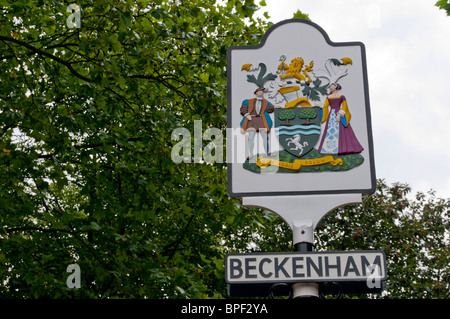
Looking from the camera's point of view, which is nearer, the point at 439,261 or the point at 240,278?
the point at 240,278

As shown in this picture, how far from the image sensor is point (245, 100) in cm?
430

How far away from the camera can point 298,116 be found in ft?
13.8

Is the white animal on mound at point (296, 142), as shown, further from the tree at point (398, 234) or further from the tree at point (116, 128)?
the tree at point (398, 234)

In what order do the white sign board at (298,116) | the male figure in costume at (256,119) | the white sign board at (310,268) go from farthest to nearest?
the male figure in costume at (256,119) < the white sign board at (298,116) < the white sign board at (310,268)

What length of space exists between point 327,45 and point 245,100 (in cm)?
76

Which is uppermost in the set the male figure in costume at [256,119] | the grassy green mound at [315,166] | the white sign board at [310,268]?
the male figure in costume at [256,119]

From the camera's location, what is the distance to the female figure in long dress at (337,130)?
4.12 meters

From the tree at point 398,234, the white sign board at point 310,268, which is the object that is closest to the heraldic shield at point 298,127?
the white sign board at point 310,268

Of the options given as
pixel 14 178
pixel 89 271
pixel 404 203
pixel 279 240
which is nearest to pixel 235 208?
pixel 89 271

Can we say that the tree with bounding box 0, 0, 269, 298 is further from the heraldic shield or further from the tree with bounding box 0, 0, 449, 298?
the heraldic shield

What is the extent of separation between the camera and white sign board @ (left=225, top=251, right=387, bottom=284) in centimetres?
365

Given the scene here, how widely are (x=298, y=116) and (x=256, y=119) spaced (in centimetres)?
30

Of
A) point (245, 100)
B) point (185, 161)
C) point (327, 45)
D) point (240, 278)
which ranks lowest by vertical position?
point (240, 278)
